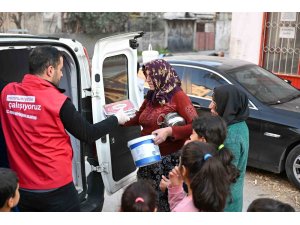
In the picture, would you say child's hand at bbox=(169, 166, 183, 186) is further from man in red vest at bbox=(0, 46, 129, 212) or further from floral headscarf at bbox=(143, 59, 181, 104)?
floral headscarf at bbox=(143, 59, 181, 104)

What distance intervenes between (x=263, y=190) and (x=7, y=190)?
11.8ft

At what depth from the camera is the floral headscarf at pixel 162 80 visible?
10.3ft

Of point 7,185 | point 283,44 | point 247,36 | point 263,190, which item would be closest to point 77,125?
point 7,185

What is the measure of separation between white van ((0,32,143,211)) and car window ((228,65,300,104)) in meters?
2.09

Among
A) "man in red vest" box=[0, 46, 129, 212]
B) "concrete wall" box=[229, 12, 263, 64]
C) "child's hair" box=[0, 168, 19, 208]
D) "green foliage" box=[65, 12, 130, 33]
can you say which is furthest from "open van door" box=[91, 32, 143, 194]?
"green foliage" box=[65, 12, 130, 33]

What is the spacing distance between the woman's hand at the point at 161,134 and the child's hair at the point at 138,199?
0.90m

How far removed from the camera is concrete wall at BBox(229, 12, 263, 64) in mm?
8539

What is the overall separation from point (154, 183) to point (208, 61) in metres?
3.13

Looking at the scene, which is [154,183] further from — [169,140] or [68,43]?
[68,43]

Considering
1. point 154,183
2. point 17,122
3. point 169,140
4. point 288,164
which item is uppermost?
point 17,122

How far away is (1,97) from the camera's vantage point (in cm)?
260

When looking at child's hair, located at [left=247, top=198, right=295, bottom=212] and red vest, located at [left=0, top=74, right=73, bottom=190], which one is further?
red vest, located at [left=0, top=74, right=73, bottom=190]

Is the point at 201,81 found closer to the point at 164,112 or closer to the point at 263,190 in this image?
the point at 263,190

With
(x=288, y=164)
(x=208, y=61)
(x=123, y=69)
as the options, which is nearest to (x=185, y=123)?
(x=123, y=69)
